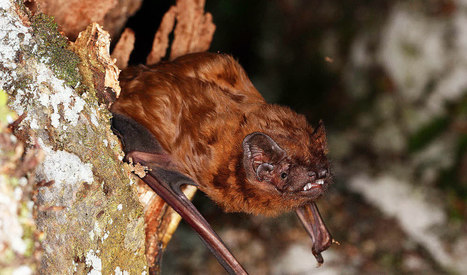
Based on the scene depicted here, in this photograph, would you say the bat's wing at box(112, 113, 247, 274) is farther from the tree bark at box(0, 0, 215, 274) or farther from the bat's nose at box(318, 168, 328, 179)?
the bat's nose at box(318, 168, 328, 179)

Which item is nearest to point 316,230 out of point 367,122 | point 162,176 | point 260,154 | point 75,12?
point 260,154

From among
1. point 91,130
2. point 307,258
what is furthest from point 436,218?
point 91,130

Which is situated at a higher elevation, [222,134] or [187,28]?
[187,28]

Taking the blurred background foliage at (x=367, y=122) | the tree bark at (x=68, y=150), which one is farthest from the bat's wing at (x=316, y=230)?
the blurred background foliage at (x=367, y=122)

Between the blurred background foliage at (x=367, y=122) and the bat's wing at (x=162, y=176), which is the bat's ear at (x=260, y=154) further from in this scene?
the blurred background foliage at (x=367, y=122)

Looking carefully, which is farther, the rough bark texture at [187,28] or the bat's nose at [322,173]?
the rough bark texture at [187,28]

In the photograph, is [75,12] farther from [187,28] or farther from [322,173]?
[322,173]

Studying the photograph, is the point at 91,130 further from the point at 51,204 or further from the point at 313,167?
the point at 313,167

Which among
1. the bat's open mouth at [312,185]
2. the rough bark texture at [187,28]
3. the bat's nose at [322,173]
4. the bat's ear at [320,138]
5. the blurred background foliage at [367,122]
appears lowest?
the blurred background foliage at [367,122]
